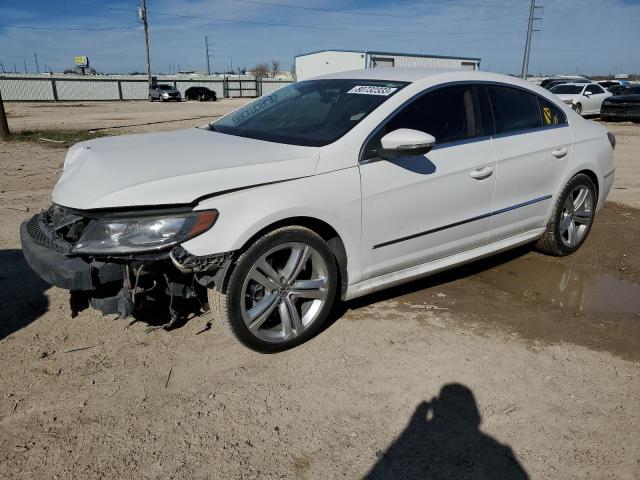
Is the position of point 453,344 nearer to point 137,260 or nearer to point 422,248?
point 422,248

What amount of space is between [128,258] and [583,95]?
22.0 m

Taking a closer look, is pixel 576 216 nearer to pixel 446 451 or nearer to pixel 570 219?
pixel 570 219

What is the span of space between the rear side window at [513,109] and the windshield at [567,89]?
18819mm

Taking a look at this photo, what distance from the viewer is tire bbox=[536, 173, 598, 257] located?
15.6ft

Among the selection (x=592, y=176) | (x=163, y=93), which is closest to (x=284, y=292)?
(x=592, y=176)

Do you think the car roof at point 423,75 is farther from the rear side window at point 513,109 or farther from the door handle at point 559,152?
the door handle at point 559,152

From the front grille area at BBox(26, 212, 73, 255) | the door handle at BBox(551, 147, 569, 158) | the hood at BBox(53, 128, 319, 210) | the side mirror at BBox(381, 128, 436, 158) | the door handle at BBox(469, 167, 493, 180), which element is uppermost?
the side mirror at BBox(381, 128, 436, 158)

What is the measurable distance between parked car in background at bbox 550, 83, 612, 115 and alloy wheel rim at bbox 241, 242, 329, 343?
797 inches

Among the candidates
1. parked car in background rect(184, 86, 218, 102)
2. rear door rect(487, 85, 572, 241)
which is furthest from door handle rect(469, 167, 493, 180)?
parked car in background rect(184, 86, 218, 102)

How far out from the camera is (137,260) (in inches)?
109

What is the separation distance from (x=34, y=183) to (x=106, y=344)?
552cm

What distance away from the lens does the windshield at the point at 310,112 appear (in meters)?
3.49

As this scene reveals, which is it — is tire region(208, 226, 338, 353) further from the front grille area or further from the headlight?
the front grille area

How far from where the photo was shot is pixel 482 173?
3.86 m
